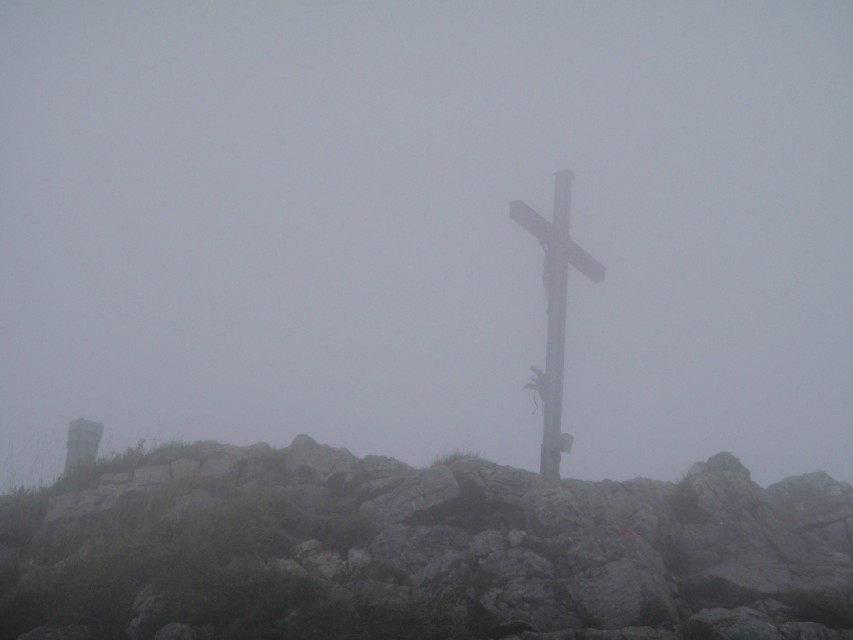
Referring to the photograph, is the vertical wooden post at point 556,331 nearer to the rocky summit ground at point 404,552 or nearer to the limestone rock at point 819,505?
the rocky summit ground at point 404,552

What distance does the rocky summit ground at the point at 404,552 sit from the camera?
Answer: 7.20 metres

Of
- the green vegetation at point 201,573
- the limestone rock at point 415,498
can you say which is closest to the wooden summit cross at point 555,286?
the limestone rock at point 415,498

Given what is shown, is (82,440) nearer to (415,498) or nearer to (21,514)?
(21,514)

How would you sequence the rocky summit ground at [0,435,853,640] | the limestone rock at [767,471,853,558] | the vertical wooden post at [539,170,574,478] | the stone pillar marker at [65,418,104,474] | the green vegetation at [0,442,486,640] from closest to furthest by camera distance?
the green vegetation at [0,442,486,640], the rocky summit ground at [0,435,853,640], the limestone rock at [767,471,853,558], the stone pillar marker at [65,418,104,474], the vertical wooden post at [539,170,574,478]

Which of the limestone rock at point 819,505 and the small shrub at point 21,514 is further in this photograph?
the limestone rock at point 819,505

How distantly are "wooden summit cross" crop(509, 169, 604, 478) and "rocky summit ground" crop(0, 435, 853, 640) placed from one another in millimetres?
2546

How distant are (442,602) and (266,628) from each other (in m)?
2.14

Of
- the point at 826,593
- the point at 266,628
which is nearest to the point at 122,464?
the point at 266,628

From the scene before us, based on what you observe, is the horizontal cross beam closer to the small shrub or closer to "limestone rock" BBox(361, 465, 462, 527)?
"limestone rock" BBox(361, 465, 462, 527)

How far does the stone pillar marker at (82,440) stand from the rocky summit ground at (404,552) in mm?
1246

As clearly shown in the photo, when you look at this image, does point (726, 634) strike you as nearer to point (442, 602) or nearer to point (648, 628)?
point (648, 628)

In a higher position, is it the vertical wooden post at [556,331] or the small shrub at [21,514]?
A: the vertical wooden post at [556,331]

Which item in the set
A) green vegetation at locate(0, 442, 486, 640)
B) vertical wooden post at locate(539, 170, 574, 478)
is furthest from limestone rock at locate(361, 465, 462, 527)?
vertical wooden post at locate(539, 170, 574, 478)

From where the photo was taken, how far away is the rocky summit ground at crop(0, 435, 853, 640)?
7.20 metres
